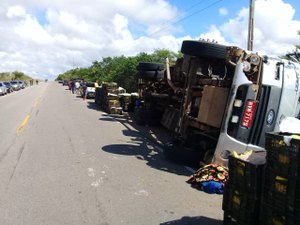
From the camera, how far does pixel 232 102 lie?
28.7 feet

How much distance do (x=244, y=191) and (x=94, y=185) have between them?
3.23m

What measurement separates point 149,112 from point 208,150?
25.8ft

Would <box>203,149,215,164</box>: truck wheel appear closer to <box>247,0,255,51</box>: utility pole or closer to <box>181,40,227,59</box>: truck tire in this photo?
<box>181,40,227,59</box>: truck tire

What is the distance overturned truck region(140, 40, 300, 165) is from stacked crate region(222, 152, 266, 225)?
126 inches

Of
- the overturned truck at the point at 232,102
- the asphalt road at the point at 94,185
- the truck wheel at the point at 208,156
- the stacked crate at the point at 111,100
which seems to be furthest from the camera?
the stacked crate at the point at 111,100

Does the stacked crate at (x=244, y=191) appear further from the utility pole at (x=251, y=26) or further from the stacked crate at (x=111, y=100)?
the stacked crate at (x=111, y=100)

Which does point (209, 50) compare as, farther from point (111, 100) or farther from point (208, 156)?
point (111, 100)

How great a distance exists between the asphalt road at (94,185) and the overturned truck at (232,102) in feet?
3.04

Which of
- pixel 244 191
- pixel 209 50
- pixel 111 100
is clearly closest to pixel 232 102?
pixel 209 50

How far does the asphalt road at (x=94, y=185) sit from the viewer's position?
6.02 m

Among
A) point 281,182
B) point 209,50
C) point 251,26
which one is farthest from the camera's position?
point 251,26

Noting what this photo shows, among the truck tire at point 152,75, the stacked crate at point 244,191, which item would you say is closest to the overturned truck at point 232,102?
the stacked crate at point 244,191

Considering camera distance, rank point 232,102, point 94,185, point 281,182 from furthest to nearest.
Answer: point 232,102 → point 94,185 → point 281,182

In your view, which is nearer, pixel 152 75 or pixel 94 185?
pixel 94 185
